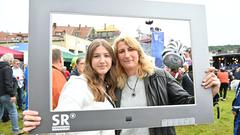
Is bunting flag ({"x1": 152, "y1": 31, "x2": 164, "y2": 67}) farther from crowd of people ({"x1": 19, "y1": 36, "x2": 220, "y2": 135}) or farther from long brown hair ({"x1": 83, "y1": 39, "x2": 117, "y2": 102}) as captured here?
long brown hair ({"x1": 83, "y1": 39, "x2": 117, "y2": 102})

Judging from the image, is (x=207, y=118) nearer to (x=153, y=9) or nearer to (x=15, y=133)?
(x=153, y=9)

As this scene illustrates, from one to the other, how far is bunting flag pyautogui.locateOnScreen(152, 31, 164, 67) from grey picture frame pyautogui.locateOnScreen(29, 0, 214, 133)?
112mm

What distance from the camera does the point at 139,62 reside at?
Answer: 152 centimetres

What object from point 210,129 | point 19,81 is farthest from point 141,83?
point 19,81

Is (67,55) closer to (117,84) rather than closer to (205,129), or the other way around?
(117,84)

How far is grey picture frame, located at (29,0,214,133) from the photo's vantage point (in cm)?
134

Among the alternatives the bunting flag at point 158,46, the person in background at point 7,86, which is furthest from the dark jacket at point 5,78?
the bunting flag at point 158,46

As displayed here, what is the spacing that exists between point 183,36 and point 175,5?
0.62ft

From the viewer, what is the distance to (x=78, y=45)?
4.52 feet

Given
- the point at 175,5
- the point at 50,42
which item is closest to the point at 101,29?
the point at 50,42

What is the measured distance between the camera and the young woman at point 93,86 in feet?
4.47

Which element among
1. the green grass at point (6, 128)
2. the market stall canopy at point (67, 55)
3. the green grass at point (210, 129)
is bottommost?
the green grass at point (210, 129)

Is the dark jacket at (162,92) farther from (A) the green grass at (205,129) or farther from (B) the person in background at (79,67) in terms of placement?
(A) the green grass at (205,129)

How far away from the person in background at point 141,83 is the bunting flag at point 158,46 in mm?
46
